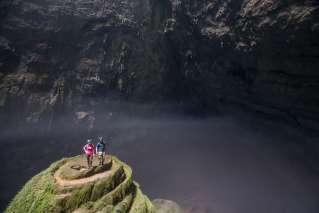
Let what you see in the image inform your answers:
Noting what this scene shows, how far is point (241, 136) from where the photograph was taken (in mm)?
30875

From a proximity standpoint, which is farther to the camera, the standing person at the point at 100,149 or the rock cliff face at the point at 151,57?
the rock cliff face at the point at 151,57

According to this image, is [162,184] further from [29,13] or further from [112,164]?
[29,13]

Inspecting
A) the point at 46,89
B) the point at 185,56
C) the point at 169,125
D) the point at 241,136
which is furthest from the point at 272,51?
the point at 46,89

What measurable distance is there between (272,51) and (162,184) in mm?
18687

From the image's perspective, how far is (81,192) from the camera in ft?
46.3

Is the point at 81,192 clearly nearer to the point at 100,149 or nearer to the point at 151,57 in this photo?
the point at 100,149

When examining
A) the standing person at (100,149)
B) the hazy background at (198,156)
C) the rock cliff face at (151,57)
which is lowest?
the hazy background at (198,156)

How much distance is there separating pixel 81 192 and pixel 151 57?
18.6 metres

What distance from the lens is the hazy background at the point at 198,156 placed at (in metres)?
26.3

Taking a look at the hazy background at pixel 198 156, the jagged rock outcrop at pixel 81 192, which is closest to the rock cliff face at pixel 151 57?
the hazy background at pixel 198 156

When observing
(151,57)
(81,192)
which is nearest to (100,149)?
(81,192)

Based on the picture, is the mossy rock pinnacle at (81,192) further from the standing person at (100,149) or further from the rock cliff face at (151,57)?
the rock cliff face at (151,57)

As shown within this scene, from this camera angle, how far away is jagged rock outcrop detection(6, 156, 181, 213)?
1398 centimetres

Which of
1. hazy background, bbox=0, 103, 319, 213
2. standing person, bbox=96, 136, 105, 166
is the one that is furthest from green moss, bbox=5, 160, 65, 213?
hazy background, bbox=0, 103, 319, 213
